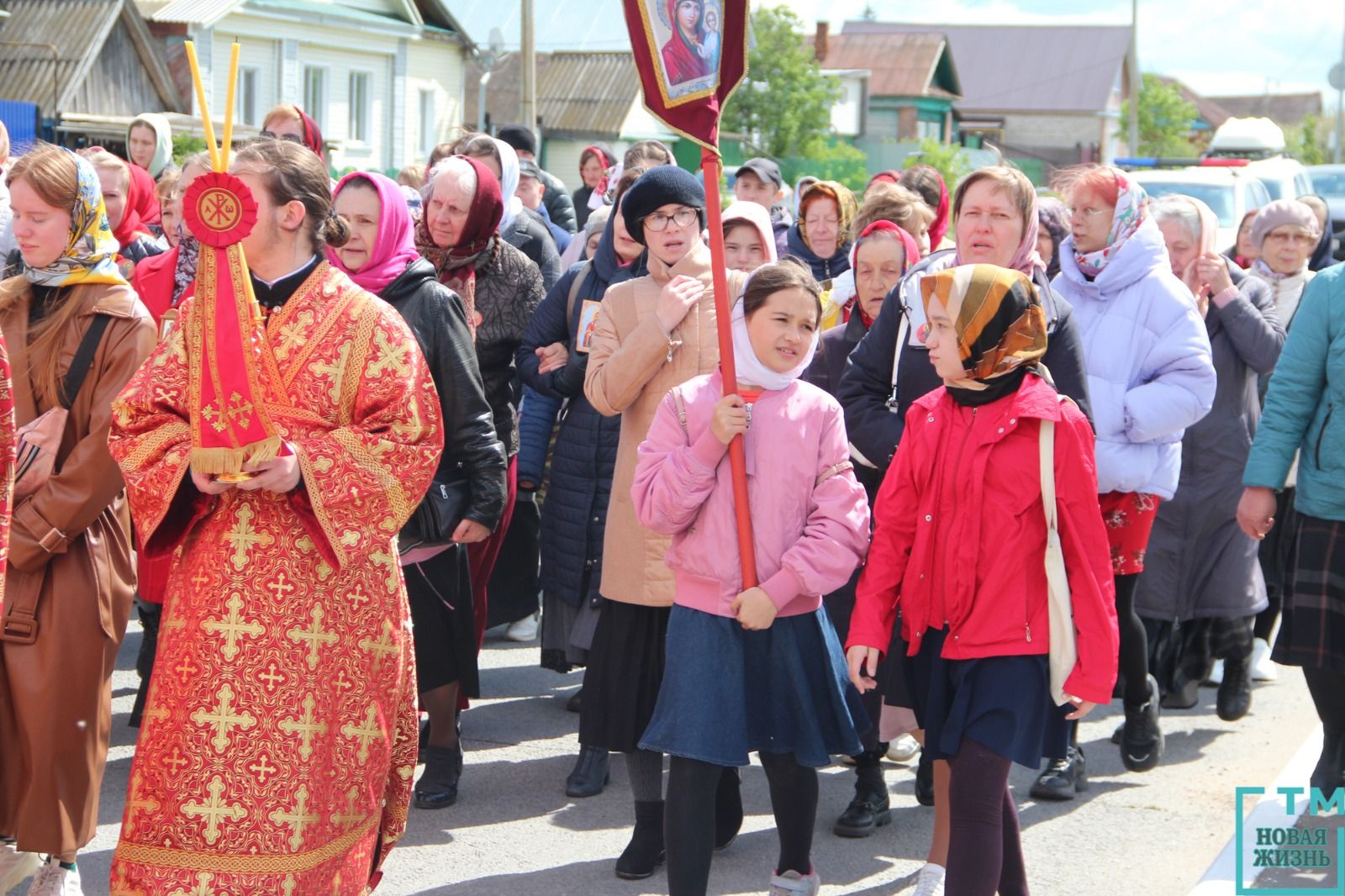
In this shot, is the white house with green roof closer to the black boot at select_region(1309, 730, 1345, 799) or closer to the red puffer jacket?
the black boot at select_region(1309, 730, 1345, 799)

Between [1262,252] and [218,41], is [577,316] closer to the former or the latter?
[1262,252]

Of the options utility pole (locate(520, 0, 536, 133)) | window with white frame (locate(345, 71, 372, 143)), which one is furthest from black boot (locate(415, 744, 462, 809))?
window with white frame (locate(345, 71, 372, 143))

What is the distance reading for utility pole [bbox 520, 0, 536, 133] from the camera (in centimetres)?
2125

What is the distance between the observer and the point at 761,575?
4.37m

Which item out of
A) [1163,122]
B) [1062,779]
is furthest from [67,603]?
[1163,122]

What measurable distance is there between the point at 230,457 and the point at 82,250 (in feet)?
4.05

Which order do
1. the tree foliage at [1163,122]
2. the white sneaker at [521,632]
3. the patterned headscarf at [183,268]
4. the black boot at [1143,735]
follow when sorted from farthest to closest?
the tree foliage at [1163,122]
the white sneaker at [521,632]
the patterned headscarf at [183,268]
the black boot at [1143,735]

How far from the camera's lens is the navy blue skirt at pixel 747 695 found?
4.27 metres

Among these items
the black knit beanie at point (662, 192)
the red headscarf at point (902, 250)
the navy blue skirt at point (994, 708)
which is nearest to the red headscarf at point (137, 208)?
the black knit beanie at point (662, 192)

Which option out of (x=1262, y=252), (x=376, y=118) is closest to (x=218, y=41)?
(x=376, y=118)

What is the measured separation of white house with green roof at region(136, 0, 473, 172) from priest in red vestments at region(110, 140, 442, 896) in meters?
24.3

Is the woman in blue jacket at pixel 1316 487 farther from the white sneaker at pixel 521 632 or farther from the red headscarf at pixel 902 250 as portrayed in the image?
the white sneaker at pixel 521 632

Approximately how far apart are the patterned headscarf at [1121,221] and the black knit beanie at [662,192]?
1504 millimetres

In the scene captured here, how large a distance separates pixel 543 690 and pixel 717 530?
9.64 ft
